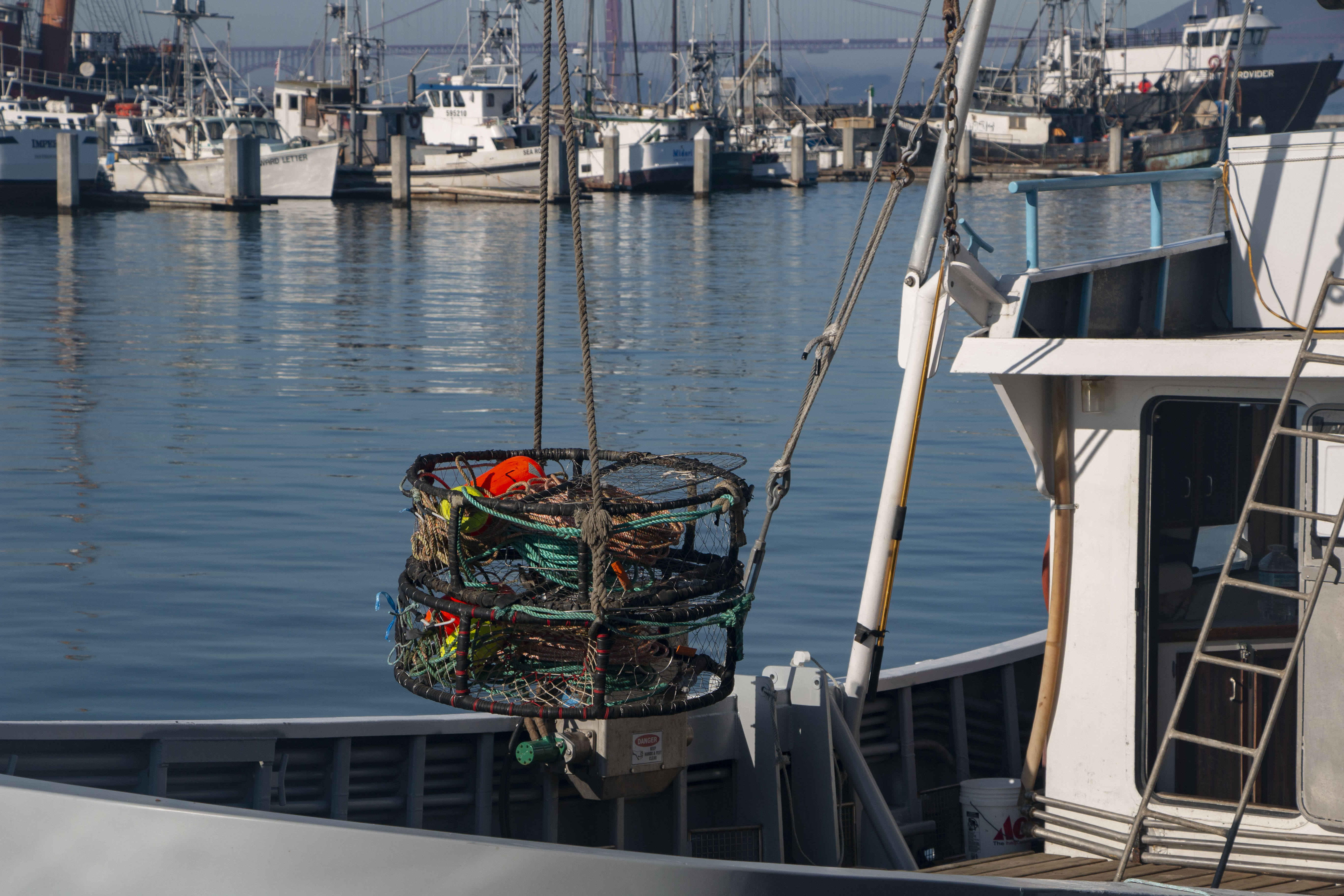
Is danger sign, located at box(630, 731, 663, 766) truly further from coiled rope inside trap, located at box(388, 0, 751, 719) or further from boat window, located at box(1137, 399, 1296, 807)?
boat window, located at box(1137, 399, 1296, 807)

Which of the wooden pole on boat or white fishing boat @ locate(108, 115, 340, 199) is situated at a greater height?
white fishing boat @ locate(108, 115, 340, 199)

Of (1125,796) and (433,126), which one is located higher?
(433,126)

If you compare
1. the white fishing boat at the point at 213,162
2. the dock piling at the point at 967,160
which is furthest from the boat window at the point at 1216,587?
the dock piling at the point at 967,160

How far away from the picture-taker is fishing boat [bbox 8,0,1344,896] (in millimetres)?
4934

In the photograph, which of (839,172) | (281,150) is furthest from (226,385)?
(839,172)

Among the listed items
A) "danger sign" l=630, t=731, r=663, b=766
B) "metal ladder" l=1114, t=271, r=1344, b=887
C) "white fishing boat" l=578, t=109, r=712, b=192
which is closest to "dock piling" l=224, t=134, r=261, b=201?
"white fishing boat" l=578, t=109, r=712, b=192

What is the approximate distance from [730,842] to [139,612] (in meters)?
7.70

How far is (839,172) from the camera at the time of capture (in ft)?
293

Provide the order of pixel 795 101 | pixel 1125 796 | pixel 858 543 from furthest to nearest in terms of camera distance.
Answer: pixel 795 101 < pixel 858 543 < pixel 1125 796

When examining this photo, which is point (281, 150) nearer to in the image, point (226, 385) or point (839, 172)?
point (839, 172)

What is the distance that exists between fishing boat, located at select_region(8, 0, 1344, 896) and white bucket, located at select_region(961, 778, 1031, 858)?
12 millimetres

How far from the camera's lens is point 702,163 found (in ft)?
222

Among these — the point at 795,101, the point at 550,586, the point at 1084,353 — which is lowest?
the point at 550,586

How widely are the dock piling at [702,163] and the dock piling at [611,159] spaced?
3681mm
